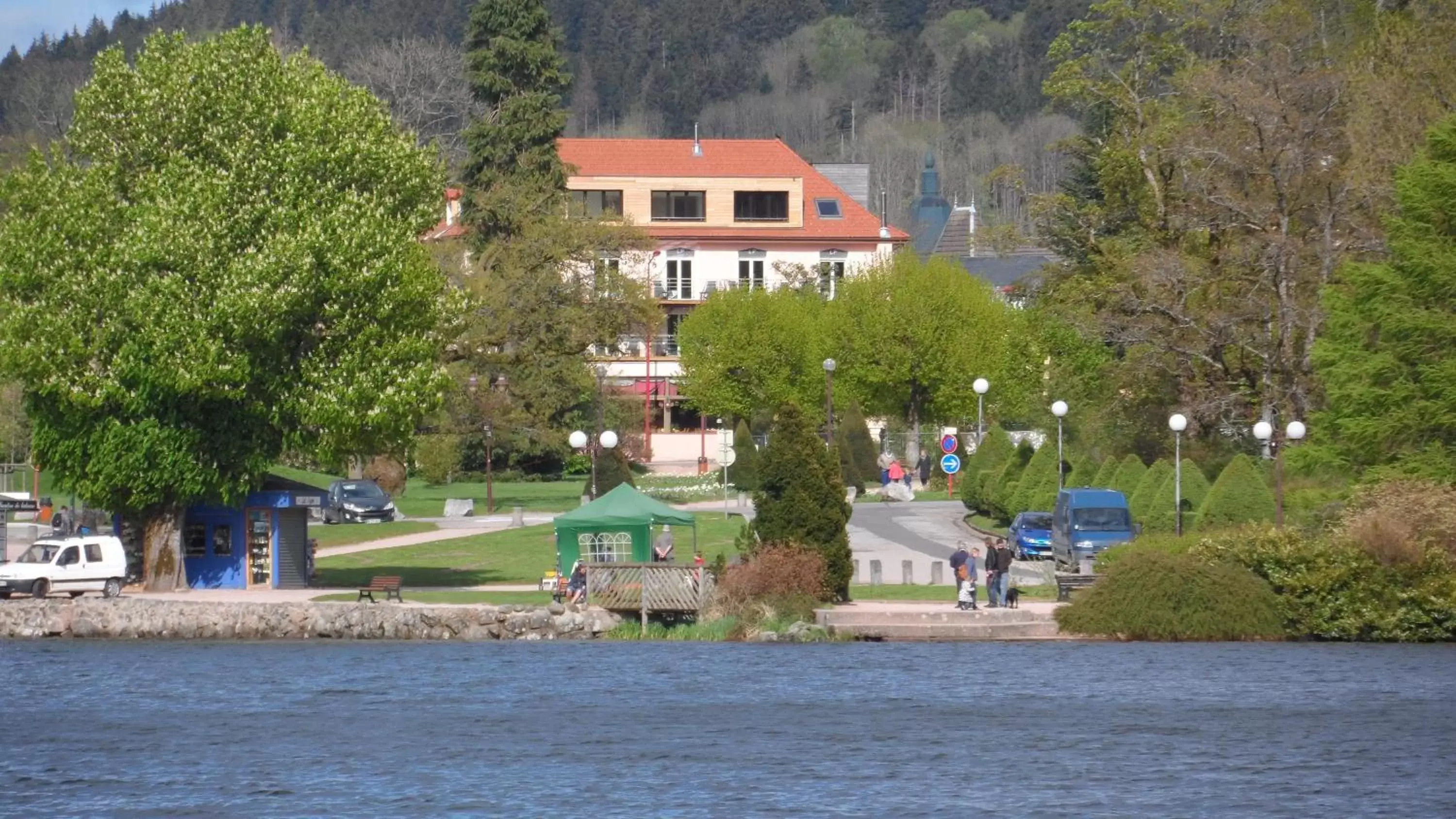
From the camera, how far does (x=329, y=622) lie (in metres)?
→ 42.8

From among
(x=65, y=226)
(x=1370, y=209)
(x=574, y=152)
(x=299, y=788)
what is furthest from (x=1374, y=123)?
(x=574, y=152)

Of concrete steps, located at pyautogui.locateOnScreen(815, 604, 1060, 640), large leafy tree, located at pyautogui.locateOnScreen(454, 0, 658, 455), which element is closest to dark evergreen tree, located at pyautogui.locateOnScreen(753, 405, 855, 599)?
concrete steps, located at pyautogui.locateOnScreen(815, 604, 1060, 640)

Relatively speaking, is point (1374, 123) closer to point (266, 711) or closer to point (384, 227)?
point (384, 227)

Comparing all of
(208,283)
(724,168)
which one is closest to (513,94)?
(724,168)

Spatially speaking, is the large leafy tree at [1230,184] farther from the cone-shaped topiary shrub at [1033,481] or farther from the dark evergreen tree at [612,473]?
the dark evergreen tree at [612,473]

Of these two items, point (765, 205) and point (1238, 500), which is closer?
point (1238, 500)

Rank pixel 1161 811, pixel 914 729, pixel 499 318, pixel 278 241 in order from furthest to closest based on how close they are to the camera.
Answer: pixel 499 318 → pixel 278 241 → pixel 914 729 → pixel 1161 811

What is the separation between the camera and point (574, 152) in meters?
110

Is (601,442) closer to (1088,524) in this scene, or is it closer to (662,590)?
(1088,524)

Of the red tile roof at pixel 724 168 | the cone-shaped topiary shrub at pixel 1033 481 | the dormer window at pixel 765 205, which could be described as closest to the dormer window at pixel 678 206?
the red tile roof at pixel 724 168

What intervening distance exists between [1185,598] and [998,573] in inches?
148

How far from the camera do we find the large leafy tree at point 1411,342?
154 ft

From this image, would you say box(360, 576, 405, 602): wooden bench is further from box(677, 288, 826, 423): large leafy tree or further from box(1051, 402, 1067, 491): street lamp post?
box(677, 288, 826, 423): large leafy tree

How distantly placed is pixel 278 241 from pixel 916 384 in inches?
1930
